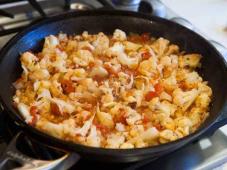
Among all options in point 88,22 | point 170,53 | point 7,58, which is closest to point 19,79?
point 7,58

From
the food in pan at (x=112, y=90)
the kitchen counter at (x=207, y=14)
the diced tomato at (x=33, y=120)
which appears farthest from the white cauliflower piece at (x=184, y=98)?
the kitchen counter at (x=207, y=14)

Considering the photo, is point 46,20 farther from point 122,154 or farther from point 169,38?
point 122,154

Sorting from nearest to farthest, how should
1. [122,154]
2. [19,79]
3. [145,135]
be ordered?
[122,154]
[145,135]
[19,79]

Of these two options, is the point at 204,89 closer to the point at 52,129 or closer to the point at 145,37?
the point at 145,37

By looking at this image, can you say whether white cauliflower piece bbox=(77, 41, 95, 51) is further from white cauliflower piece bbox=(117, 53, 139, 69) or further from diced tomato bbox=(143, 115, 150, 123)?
diced tomato bbox=(143, 115, 150, 123)

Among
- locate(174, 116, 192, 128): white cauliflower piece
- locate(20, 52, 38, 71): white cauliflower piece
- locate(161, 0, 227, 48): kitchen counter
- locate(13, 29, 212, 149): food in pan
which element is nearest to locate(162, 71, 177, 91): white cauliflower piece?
locate(13, 29, 212, 149): food in pan

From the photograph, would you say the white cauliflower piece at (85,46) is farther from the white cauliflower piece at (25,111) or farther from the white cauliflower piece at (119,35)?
the white cauliflower piece at (25,111)

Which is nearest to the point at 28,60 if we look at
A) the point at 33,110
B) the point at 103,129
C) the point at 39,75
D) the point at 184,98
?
the point at 39,75
